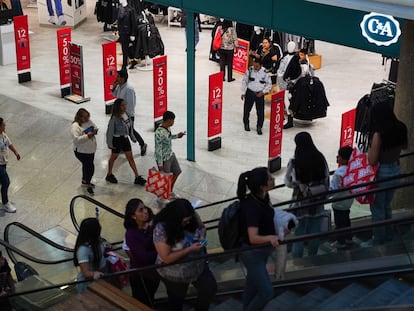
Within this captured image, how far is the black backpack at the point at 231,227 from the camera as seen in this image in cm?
649

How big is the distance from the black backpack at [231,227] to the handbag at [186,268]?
258mm

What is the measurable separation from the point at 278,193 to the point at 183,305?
5636mm

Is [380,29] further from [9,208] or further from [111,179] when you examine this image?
[9,208]

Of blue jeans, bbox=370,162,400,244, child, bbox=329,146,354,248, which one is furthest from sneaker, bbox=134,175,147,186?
blue jeans, bbox=370,162,400,244

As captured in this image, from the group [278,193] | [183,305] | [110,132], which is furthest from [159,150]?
[183,305]

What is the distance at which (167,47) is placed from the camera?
20.8 m

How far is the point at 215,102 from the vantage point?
1377 cm

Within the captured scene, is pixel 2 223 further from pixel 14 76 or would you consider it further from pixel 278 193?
pixel 14 76

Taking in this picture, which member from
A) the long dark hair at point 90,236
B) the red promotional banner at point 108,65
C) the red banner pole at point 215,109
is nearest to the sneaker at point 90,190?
the red banner pole at point 215,109

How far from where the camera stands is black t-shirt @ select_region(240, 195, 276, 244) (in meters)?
6.40

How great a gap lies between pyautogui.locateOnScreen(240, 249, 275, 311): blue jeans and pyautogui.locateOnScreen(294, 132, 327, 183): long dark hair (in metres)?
1.46

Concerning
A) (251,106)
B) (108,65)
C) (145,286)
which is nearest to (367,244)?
(145,286)

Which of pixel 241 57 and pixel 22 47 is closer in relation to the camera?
pixel 22 47

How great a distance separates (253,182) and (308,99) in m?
8.68
